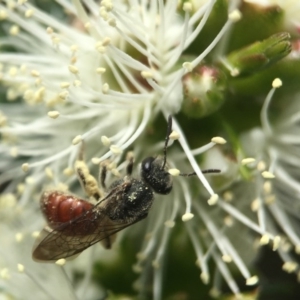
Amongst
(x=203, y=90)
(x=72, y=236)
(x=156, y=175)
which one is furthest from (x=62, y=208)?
(x=203, y=90)

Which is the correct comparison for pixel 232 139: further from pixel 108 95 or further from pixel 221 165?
pixel 108 95

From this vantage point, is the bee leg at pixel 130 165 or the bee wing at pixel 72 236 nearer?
the bee wing at pixel 72 236

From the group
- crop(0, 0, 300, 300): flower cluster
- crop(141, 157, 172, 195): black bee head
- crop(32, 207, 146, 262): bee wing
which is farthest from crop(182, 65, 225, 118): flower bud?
crop(32, 207, 146, 262): bee wing

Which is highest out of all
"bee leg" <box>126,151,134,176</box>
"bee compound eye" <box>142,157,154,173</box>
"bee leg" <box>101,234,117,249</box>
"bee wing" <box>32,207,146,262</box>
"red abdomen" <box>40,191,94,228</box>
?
"bee compound eye" <box>142,157,154,173</box>

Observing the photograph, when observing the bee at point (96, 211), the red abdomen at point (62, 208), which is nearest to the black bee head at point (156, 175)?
the bee at point (96, 211)

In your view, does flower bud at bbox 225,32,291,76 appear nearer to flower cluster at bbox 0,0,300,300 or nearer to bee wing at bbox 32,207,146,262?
flower cluster at bbox 0,0,300,300

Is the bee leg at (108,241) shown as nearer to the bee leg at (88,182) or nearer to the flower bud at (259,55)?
the bee leg at (88,182)

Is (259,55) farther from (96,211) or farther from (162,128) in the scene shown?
(96,211)
